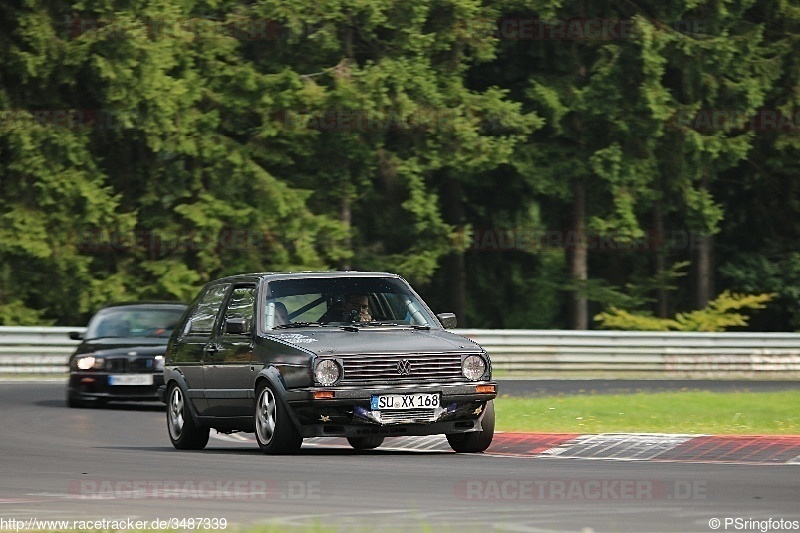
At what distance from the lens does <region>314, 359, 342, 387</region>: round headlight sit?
15.2 m

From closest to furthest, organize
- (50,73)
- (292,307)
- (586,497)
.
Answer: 1. (586,497)
2. (292,307)
3. (50,73)

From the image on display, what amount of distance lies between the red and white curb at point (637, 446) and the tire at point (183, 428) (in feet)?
3.38

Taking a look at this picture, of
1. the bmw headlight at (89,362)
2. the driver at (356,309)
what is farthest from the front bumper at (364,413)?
the bmw headlight at (89,362)

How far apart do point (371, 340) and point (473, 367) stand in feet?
3.00

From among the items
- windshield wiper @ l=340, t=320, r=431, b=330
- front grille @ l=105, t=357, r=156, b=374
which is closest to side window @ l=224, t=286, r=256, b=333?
windshield wiper @ l=340, t=320, r=431, b=330

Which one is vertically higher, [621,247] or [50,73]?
[50,73]

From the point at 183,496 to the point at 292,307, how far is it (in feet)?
15.7

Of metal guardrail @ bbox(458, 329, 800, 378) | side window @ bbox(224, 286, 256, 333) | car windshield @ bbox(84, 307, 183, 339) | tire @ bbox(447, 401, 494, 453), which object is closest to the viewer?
tire @ bbox(447, 401, 494, 453)

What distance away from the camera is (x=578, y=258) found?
42.3 m

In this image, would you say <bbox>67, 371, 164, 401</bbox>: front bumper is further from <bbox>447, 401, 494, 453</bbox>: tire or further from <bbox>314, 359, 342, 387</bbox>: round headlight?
<bbox>314, 359, 342, 387</bbox>: round headlight

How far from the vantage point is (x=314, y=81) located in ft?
128

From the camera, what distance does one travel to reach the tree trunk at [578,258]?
138 ft

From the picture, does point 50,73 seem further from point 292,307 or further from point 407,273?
point 292,307

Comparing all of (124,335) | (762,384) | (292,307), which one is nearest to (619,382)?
(762,384)
